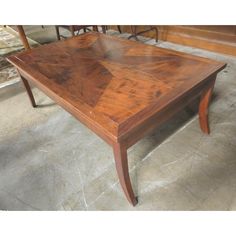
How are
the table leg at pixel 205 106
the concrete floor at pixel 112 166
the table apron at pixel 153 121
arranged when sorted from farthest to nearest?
the table leg at pixel 205 106, the concrete floor at pixel 112 166, the table apron at pixel 153 121

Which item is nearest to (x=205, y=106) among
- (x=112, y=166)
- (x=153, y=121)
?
(x=153, y=121)

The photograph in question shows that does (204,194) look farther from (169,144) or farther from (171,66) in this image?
(171,66)

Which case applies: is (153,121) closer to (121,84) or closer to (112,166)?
(121,84)

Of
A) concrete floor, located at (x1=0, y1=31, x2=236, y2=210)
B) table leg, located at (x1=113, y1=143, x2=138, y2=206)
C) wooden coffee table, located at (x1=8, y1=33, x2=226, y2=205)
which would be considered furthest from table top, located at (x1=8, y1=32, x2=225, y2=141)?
concrete floor, located at (x1=0, y1=31, x2=236, y2=210)

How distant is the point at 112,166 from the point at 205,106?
30.9 inches

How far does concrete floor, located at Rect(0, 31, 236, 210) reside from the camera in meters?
1.32

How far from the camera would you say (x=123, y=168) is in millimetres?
1133

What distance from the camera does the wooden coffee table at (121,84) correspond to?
1.09 metres

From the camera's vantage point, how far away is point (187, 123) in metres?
1.82

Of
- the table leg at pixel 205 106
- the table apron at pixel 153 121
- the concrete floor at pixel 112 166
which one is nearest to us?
the table apron at pixel 153 121

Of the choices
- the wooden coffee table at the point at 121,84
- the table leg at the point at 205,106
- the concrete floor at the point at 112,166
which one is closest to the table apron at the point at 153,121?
the wooden coffee table at the point at 121,84

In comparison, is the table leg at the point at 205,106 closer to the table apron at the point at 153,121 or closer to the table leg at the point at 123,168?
the table apron at the point at 153,121

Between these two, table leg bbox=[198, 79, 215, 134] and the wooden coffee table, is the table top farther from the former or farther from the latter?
table leg bbox=[198, 79, 215, 134]
